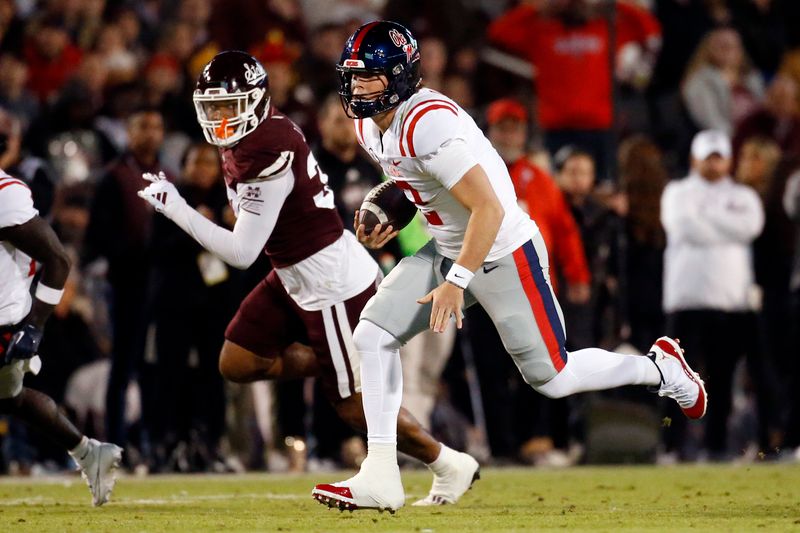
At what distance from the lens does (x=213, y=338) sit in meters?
9.80

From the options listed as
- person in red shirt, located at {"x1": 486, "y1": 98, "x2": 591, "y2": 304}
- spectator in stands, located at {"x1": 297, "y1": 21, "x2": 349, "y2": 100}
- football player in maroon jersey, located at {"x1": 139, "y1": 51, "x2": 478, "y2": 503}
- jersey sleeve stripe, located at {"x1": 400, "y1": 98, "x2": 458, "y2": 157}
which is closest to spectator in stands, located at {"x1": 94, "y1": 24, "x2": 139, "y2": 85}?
spectator in stands, located at {"x1": 297, "y1": 21, "x2": 349, "y2": 100}

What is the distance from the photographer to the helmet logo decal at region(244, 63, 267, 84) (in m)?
6.97

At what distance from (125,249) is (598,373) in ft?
13.9

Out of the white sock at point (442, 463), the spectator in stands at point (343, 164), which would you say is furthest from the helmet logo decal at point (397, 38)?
the spectator in stands at point (343, 164)

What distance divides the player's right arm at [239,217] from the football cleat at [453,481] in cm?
131

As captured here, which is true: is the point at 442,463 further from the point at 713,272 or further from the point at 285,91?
the point at 285,91

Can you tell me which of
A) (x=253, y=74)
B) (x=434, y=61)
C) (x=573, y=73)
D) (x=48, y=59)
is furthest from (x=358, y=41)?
(x=48, y=59)

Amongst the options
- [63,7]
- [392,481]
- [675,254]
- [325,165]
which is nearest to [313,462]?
[325,165]

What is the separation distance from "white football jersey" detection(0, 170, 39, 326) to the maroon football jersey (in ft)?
2.93

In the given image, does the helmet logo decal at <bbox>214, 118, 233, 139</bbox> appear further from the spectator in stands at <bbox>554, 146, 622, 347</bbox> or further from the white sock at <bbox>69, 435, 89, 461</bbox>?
the spectator in stands at <bbox>554, 146, 622, 347</bbox>

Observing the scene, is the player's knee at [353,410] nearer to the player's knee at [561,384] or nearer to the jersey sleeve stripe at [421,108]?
the player's knee at [561,384]

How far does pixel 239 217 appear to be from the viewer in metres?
6.79

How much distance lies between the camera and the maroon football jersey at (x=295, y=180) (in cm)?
682

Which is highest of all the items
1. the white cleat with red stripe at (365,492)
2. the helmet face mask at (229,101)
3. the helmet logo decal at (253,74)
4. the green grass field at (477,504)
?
the helmet logo decal at (253,74)
